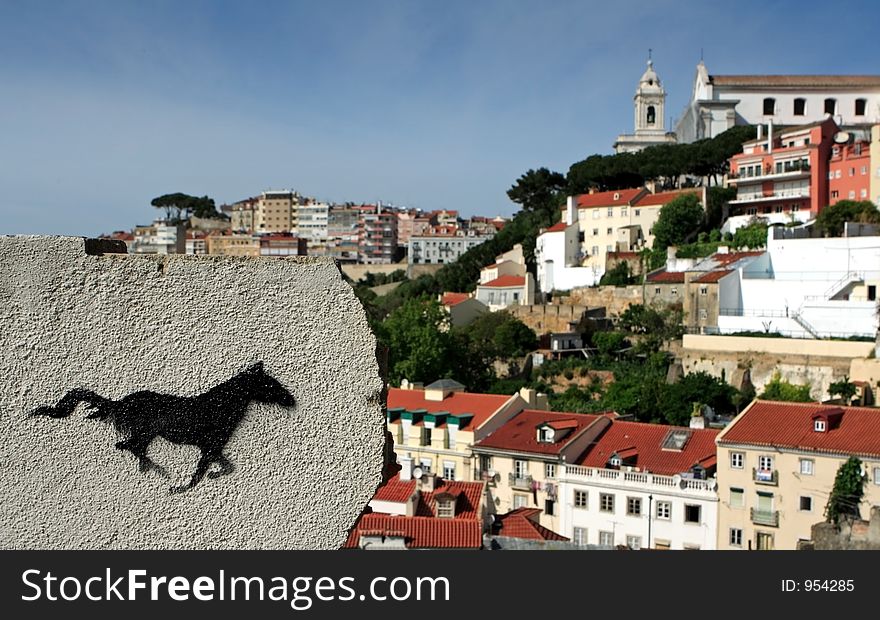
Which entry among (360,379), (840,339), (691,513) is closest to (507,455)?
(691,513)

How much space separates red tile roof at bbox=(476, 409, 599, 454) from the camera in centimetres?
2208

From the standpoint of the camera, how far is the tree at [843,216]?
36.1 meters

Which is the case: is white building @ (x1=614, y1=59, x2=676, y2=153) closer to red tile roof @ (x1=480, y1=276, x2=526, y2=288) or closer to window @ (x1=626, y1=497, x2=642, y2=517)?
red tile roof @ (x1=480, y1=276, x2=526, y2=288)

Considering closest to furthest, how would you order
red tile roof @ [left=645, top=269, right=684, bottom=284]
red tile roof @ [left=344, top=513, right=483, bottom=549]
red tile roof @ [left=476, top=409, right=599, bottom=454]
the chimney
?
red tile roof @ [left=344, top=513, right=483, bottom=549], the chimney, red tile roof @ [left=476, top=409, right=599, bottom=454], red tile roof @ [left=645, top=269, right=684, bottom=284]

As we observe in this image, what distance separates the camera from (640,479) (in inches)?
787

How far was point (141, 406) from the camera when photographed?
4.36 metres

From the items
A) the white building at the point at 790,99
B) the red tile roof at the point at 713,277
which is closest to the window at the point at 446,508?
the red tile roof at the point at 713,277

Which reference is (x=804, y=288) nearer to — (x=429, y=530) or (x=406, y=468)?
(x=406, y=468)

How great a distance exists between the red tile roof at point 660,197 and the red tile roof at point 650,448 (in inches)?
952

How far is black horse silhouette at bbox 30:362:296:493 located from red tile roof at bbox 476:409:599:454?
1767 cm

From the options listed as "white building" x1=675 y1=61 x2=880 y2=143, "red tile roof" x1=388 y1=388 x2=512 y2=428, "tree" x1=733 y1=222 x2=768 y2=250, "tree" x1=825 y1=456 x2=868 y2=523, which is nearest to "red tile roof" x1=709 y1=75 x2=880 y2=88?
"white building" x1=675 y1=61 x2=880 y2=143

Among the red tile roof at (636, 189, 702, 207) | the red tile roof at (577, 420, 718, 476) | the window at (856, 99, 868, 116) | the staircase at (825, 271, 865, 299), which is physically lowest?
the red tile roof at (577, 420, 718, 476)

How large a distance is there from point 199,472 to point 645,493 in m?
16.6

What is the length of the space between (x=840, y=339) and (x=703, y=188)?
49.5 feet
